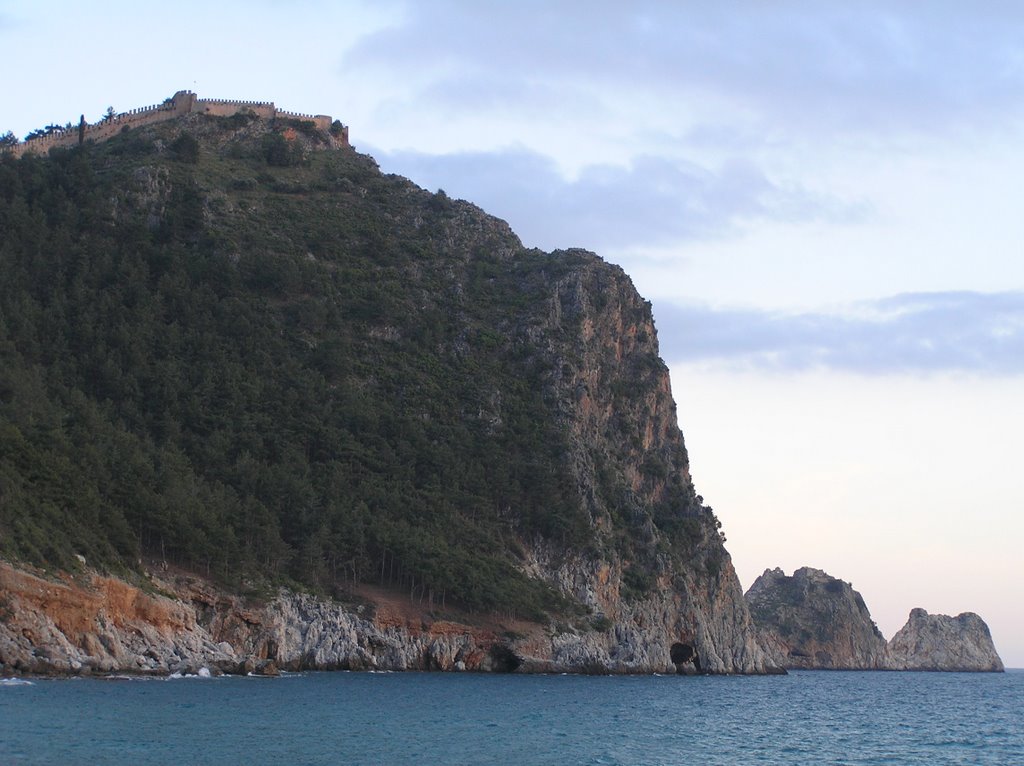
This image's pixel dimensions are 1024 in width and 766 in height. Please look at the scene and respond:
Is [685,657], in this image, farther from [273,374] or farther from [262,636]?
[262,636]

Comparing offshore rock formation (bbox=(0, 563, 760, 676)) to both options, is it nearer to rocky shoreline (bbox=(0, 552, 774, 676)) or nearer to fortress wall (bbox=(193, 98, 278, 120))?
rocky shoreline (bbox=(0, 552, 774, 676))

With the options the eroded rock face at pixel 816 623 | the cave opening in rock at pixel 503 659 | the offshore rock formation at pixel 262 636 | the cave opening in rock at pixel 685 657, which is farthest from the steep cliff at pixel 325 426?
the eroded rock face at pixel 816 623

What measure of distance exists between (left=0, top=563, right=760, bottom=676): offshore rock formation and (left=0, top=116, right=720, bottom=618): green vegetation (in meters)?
2.82

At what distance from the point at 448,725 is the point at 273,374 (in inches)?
2288

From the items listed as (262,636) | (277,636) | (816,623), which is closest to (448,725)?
(262,636)

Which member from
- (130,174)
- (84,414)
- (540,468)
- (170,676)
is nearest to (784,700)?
(540,468)

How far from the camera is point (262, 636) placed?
7775 centimetres

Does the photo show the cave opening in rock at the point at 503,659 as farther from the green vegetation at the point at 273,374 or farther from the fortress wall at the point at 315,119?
the fortress wall at the point at 315,119

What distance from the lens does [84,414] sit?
3462 inches

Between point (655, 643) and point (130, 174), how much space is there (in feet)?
208

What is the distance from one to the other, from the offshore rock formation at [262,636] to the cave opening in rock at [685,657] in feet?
6.16

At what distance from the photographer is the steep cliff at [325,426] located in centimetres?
7756

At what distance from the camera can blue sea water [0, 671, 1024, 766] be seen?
1678 inches

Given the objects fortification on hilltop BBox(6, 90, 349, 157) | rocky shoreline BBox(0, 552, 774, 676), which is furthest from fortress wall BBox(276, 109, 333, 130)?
rocky shoreline BBox(0, 552, 774, 676)
